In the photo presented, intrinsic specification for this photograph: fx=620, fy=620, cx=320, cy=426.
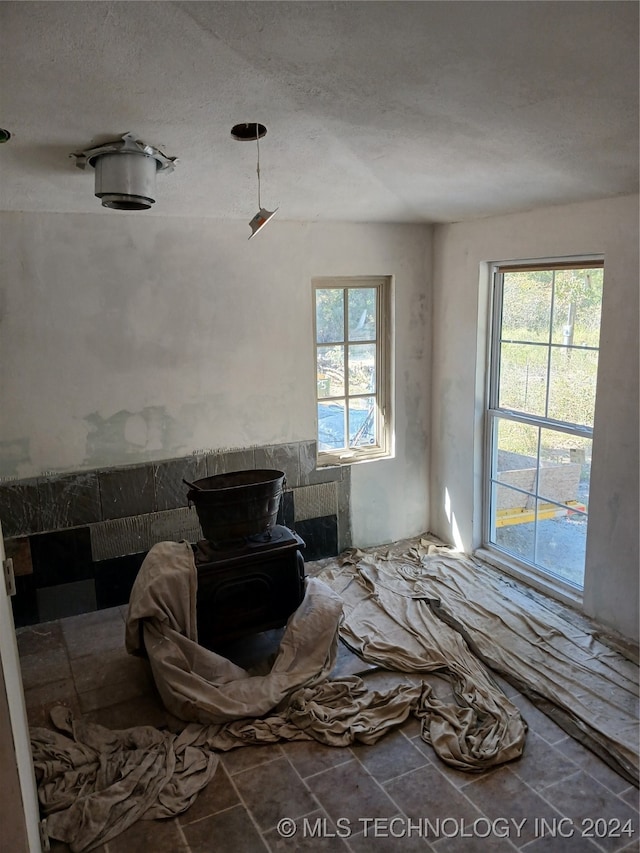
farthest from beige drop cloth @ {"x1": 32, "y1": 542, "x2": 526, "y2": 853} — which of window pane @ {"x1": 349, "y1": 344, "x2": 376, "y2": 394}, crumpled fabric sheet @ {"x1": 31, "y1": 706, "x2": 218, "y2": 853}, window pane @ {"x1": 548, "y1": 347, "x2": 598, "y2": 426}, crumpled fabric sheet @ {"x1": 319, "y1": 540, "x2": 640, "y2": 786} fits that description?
window pane @ {"x1": 349, "y1": 344, "x2": 376, "y2": 394}

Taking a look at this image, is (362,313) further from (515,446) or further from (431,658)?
(431,658)

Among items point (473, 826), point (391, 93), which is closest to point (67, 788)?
point (473, 826)

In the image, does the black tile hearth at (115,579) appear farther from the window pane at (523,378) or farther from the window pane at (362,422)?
the window pane at (523,378)

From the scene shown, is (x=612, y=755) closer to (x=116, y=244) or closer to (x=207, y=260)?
(x=207, y=260)

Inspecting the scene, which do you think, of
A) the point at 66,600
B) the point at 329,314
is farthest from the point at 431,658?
the point at 329,314

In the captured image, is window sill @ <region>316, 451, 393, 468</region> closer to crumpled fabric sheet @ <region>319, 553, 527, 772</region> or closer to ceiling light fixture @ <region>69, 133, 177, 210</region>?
crumpled fabric sheet @ <region>319, 553, 527, 772</region>

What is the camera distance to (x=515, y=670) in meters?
3.15

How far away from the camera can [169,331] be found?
12.7ft

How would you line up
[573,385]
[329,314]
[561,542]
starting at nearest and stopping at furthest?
[573,385] < [561,542] < [329,314]

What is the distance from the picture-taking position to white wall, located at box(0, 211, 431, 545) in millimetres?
3539

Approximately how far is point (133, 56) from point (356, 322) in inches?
102

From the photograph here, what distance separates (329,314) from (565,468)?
1.88 m

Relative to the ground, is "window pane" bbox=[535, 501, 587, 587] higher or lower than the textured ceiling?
lower

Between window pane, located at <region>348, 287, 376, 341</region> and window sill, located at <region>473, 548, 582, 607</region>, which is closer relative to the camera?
window sill, located at <region>473, 548, 582, 607</region>
